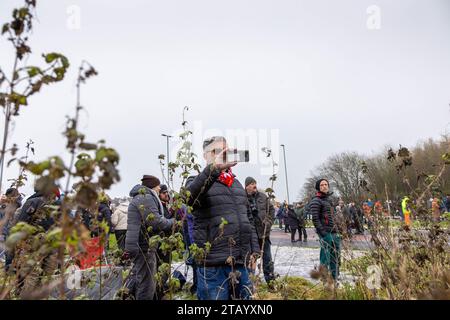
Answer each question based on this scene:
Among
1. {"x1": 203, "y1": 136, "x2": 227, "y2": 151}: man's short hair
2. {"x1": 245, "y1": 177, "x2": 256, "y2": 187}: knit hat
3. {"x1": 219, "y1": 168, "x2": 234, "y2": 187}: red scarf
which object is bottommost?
{"x1": 219, "y1": 168, "x2": 234, "y2": 187}: red scarf

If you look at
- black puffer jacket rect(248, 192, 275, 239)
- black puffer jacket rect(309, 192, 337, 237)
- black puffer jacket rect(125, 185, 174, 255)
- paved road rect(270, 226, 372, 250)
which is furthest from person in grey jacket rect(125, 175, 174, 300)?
black puffer jacket rect(309, 192, 337, 237)

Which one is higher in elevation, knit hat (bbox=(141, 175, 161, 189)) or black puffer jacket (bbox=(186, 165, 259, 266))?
knit hat (bbox=(141, 175, 161, 189))

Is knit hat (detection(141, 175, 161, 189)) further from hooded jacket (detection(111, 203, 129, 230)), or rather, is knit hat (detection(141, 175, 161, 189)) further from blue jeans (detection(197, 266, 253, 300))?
hooded jacket (detection(111, 203, 129, 230))

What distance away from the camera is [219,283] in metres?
2.88

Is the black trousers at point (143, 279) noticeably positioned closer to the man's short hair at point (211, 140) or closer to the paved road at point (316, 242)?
the paved road at point (316, 242)

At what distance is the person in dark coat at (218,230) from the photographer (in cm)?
281

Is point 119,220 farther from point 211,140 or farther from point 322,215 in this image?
point 211,140

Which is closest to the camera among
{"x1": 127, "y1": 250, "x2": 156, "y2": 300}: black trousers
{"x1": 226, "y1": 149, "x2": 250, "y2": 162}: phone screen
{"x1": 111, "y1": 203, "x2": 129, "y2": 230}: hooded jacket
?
{"x1": 226, "y1": 149, "x2": 250, "y2": 162}: phone screen

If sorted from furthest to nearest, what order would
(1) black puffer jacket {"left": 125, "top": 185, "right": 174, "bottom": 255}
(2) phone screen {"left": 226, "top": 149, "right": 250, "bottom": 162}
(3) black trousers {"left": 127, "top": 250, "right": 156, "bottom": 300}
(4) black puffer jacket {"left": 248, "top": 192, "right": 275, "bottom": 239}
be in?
(4) black puffer jacket {"left": 248, "top": 192, "right": 275, "bottom": 239} → (3) black trousers {"left": 127, "top": 250, "right": 156, "bottom": 300} → (1) black puffer jacket {"left": 125, "top": 185, "right": 174, "bottom": 255} → (2) phone screen {"left": 226, "top": 149, "right": 250, "bottom": 162}

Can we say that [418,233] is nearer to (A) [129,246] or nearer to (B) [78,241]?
(A) [129,246]

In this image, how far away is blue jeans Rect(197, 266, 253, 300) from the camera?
9.28 feet

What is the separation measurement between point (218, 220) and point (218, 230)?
3.3 inches

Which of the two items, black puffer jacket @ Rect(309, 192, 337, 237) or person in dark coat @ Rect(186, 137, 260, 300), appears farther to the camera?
black puffer jacket @ Rect(309, 192, 337, 237)
